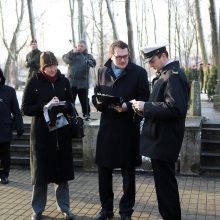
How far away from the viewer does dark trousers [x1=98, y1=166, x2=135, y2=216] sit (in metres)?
5.05

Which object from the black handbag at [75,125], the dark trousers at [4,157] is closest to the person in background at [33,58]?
the dark trousers at [4,157]

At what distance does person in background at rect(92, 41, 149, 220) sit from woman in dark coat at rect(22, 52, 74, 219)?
43 cm

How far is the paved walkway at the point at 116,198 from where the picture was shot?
5.46 meters

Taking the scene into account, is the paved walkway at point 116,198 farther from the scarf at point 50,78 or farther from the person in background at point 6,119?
the scarf at point 50,78

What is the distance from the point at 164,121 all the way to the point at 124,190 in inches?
46.6

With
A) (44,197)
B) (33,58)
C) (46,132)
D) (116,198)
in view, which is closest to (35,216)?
(44,197)

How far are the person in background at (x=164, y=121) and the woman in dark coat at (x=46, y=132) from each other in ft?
3.59

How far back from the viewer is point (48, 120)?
4895 mm

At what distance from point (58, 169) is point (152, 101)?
1.50 m

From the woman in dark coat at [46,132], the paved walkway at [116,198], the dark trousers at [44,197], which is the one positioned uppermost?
the woman in dark coat at [46,132]

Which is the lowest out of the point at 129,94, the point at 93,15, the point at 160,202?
the point at 160,202

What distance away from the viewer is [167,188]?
446 cm

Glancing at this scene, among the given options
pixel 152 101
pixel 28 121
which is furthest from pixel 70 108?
pixel 28 121

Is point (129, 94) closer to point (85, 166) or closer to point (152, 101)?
point (152, 101)
